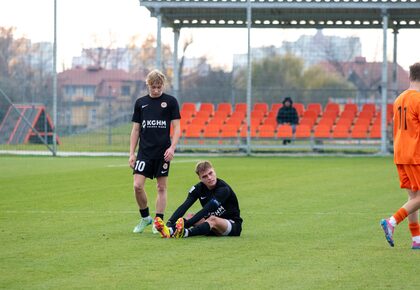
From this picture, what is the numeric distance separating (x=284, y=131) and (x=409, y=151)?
2355 cm

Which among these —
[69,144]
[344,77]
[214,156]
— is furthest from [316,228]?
[344,77]

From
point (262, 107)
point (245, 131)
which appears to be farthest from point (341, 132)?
point (262, 107)

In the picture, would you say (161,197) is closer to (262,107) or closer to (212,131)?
(212,131)

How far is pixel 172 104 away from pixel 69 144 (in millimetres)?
24319

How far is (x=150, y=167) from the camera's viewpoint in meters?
11.7

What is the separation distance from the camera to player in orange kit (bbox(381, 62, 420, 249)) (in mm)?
10234

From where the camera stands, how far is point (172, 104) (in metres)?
11.8

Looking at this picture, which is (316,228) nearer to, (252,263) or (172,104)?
(172,104)

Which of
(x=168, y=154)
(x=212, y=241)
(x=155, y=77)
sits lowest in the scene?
(x=212, y=241)

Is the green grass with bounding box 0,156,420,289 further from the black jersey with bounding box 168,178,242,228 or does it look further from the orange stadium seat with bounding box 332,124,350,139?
the orange stadium seat with bounding box 332,124,350,139

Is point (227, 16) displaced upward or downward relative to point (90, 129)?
upward

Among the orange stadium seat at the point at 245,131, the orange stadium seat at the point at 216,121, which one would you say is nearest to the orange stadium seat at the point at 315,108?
the orange stadium seat at the point at 245,131

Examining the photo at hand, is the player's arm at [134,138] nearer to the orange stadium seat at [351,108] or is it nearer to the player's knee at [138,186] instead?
the player's knee at [138,186]

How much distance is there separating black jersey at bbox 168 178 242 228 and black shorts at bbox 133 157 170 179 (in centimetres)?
60
